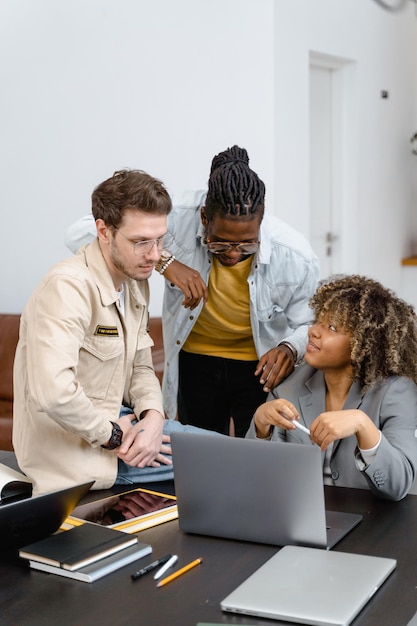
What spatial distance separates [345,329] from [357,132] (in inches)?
142

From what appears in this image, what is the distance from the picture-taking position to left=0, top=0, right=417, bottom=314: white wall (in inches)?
172

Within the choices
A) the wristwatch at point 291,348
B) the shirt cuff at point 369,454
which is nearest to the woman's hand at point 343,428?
the shirt cuff at point 369,454

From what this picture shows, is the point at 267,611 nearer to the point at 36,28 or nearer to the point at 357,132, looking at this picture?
the point at 36,28

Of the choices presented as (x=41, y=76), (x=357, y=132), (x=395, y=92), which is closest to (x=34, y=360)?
(x=41, y=76)

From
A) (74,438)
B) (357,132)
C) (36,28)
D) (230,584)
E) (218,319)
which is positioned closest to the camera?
(230,584)

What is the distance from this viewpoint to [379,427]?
2.11 meters

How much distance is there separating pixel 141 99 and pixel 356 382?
275 centimetres

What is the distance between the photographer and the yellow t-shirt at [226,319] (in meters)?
2.73

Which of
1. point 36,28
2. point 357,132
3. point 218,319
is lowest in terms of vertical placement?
point 218,319

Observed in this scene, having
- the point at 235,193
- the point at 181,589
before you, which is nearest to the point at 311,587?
the point at 181,589

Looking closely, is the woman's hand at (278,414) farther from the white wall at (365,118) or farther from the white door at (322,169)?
the white door at (322,169)

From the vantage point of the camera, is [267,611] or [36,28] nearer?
[267,611]

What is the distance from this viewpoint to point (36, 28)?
15.4 feet

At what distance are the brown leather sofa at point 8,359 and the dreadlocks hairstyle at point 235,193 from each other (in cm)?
168
